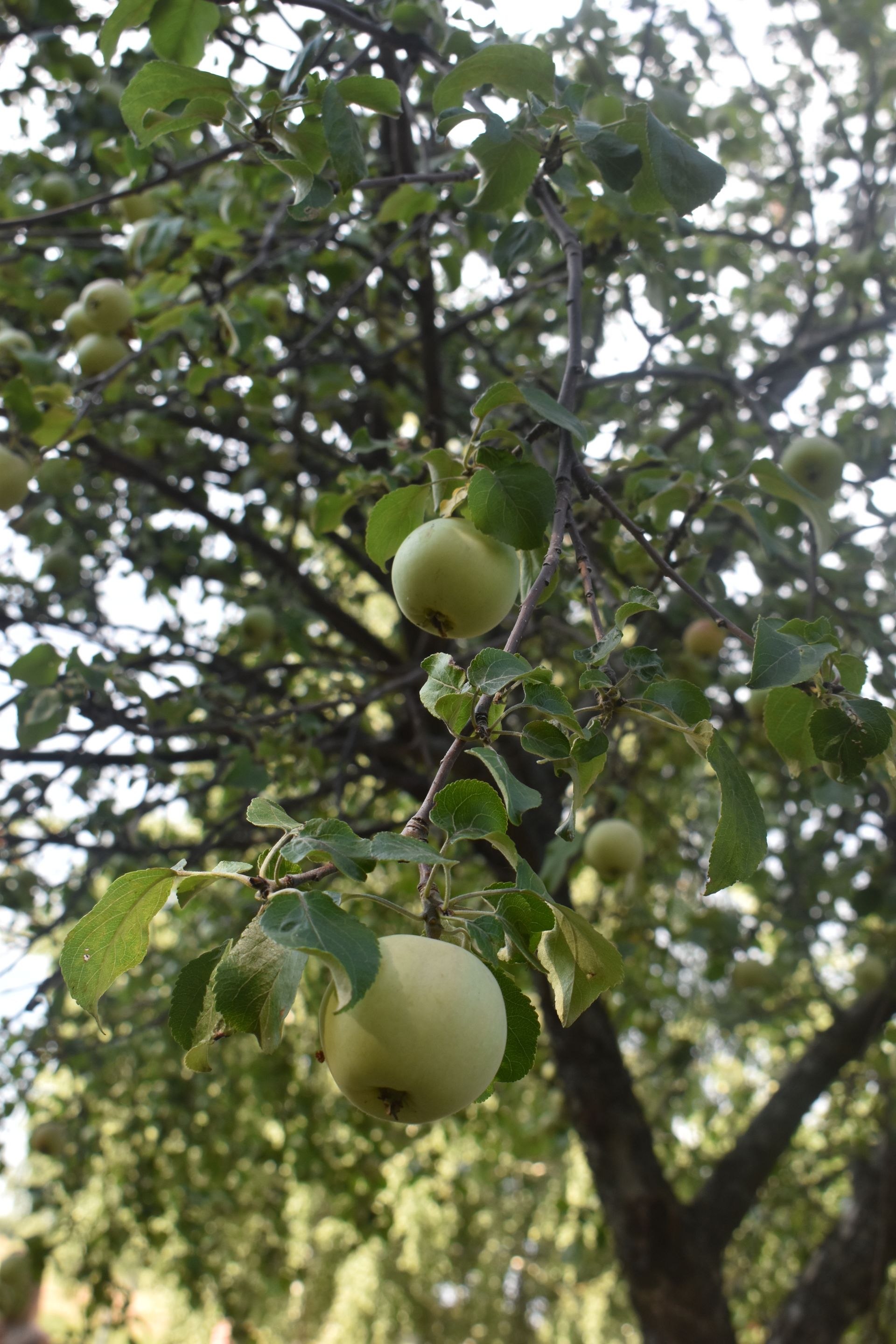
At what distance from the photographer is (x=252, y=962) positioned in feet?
3.21

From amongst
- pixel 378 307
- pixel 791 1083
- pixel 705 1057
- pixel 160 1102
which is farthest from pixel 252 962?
pixel 705 1057

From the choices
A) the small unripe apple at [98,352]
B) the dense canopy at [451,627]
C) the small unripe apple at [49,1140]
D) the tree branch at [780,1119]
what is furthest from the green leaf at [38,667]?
the tree branch at [780,1119]

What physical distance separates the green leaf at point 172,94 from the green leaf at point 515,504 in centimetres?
81

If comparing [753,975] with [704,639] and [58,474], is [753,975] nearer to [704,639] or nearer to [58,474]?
[704,639]

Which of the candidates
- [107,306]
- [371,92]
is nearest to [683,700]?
[371,92]

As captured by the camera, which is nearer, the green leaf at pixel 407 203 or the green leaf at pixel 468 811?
the green leaf at pixel 468 811

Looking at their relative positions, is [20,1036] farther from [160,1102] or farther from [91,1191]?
[91,1191]

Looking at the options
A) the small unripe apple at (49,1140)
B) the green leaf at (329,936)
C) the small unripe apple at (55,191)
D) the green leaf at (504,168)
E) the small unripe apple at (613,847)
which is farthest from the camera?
the small unripe apple at (49,1140)

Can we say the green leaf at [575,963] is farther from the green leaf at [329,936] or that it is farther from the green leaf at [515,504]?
the green leaf at [515,504]

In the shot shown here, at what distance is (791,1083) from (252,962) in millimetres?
4180

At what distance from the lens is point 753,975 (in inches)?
188

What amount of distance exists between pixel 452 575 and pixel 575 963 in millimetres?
599

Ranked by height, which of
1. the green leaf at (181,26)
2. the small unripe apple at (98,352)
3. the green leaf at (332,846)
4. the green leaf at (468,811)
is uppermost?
the small unripe apple at (98,352)

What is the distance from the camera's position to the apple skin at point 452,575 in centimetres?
141
